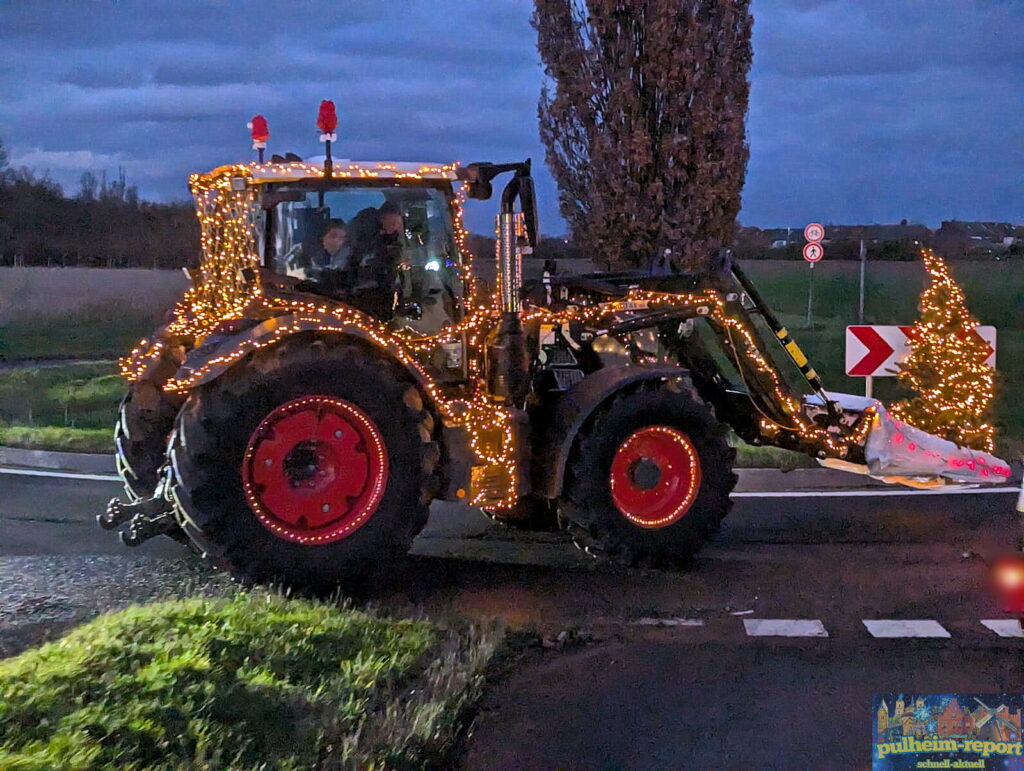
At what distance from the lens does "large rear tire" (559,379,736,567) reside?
23.4ft

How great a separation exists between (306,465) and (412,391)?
2.42 ft

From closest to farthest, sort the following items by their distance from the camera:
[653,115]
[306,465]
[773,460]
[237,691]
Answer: [237,691] → [306,465] → [773,460] → [653,115]

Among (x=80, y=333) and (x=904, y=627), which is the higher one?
(x=80, y=333)

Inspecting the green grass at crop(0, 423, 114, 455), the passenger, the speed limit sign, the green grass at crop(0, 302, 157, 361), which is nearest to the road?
the passenger

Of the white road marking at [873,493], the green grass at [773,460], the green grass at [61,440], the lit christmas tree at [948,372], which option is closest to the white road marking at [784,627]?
the white road marking at [873,493]

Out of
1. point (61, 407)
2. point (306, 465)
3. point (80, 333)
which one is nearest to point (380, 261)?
point (306, 465)

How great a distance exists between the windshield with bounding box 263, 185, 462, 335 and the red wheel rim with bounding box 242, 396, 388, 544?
915 mm

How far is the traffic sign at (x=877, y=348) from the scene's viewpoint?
11859mm

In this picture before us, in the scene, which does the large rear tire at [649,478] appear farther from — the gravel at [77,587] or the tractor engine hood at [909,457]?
the gravel at [77,587]

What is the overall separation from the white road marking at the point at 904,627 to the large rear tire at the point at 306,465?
8.43ft

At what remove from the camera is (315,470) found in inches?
256

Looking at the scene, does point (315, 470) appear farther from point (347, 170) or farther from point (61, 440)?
point (61, 440)

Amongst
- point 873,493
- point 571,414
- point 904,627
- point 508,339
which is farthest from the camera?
point 873,493

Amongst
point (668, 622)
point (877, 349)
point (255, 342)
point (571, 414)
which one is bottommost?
point (668, 622)
